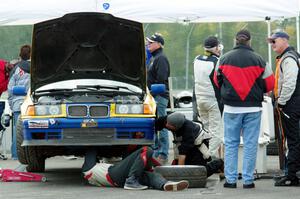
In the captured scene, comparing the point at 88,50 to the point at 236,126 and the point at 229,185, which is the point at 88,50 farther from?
the point at 229,185

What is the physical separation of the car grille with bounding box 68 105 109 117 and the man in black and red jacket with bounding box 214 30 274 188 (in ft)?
5.27

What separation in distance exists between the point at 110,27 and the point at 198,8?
2.15m

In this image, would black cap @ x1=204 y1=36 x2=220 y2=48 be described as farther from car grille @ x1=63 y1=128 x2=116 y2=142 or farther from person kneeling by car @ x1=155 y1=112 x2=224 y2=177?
car grille @ x1=63 y1=128 x2=116 y2=142

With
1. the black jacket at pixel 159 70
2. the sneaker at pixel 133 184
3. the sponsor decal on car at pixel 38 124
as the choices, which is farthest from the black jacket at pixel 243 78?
the black jacket at pixel 159 70

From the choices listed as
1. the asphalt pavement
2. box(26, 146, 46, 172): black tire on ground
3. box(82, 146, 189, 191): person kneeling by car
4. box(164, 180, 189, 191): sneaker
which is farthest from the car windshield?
box(164, 180, 189, 191): sneaker

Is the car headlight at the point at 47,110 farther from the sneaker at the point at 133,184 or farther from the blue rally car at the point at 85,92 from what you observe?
the sneaker at the point at 133,184

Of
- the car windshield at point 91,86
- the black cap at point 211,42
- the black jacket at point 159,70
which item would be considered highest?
the black cap at point 211,42

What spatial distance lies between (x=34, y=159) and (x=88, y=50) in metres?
1.79

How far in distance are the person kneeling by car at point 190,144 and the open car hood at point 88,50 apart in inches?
50.1

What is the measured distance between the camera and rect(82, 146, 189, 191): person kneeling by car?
38.8 feet

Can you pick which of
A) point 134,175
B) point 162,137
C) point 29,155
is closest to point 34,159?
point 29,155

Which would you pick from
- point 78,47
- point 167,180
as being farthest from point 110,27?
point 167,180

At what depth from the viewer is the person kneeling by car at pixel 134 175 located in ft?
38.8

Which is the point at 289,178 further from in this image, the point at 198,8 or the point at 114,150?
the point at 198,8
